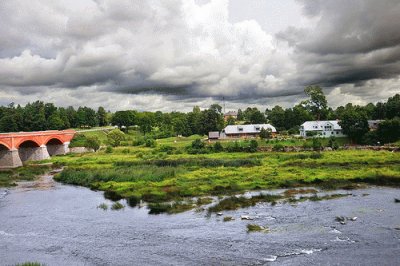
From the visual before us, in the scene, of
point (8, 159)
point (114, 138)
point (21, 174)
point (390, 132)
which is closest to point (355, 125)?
point (390, 132)

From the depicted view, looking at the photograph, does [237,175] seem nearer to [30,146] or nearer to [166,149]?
[166,149]

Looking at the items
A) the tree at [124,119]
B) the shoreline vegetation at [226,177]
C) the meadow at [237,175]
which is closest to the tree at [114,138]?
the shoreline vegetation at [226,177]

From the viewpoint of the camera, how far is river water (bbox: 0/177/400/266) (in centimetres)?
2892

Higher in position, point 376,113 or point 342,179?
point 376,113

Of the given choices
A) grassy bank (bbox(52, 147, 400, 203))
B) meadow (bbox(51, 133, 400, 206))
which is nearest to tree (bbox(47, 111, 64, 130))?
meadow (bbox(51, 133, 400, 206))

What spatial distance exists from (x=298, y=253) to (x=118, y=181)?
131 feet

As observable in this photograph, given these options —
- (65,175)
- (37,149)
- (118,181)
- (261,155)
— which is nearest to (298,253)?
(118,181)

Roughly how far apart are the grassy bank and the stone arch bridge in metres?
25.6

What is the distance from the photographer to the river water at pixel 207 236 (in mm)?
28922

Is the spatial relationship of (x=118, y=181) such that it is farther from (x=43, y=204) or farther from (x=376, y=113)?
(x=376, y=113)

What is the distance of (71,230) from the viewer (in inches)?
1499

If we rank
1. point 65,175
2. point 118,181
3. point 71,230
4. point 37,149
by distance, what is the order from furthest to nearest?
point 37,149
point 65,175
point 118,181
point 71,230

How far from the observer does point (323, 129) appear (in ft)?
439

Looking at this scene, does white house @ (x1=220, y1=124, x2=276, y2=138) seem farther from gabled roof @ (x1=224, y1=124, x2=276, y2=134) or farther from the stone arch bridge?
the stone arch bridge
